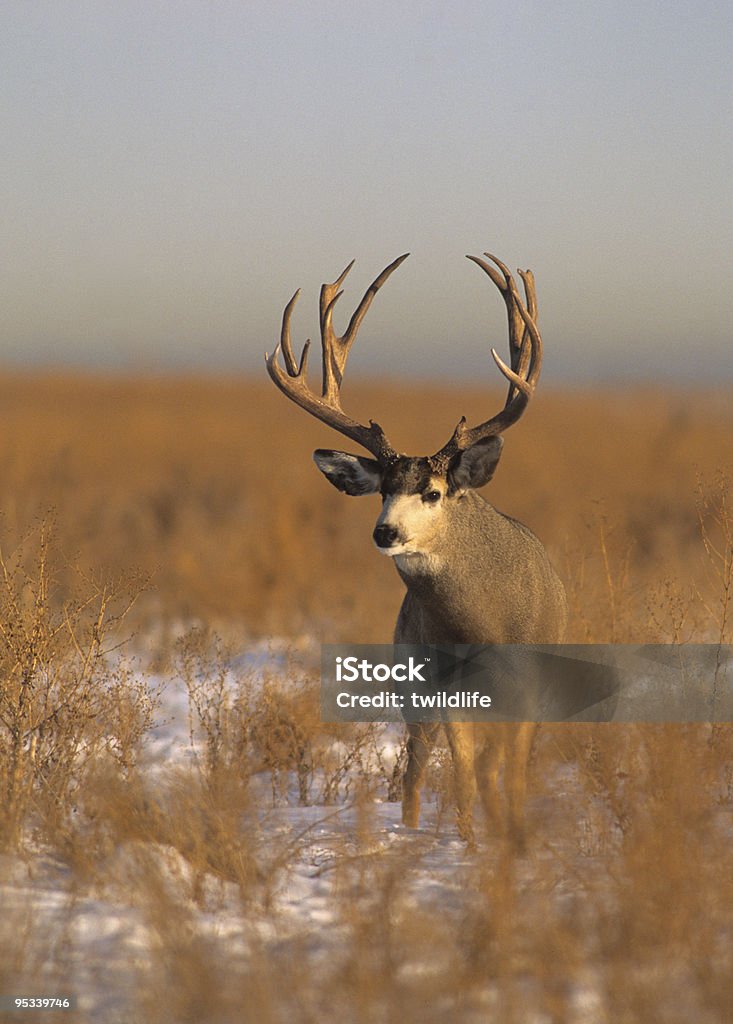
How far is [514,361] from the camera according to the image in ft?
24.5

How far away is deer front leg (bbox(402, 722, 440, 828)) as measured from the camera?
6.96 meters

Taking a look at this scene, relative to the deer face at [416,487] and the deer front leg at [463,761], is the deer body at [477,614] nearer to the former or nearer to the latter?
the deer front leg at [463,761]

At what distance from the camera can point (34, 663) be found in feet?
21.8

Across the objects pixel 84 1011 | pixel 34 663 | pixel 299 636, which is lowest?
pixel 84 1011

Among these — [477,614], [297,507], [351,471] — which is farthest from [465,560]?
[297,507]

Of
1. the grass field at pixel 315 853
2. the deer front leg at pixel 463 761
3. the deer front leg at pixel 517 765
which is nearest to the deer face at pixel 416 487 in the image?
the deer front leg at pixel 463 761

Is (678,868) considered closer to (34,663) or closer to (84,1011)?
(84,1011)

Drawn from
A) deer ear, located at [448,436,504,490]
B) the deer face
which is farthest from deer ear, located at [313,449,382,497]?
deer ear, located at [448,436,504,490]

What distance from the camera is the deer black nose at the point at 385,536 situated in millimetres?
6336

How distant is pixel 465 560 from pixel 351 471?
801 millimetres

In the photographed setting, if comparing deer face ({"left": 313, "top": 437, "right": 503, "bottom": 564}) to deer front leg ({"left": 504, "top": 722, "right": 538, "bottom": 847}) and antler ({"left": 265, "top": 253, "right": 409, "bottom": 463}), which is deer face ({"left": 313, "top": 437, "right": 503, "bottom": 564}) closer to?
antler ({"left": 265, "top": 253, "right": 409, "bottom": 463})

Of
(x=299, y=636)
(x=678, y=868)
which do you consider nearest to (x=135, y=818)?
(x=678, y=868)

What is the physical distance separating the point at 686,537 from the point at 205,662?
14056 mm

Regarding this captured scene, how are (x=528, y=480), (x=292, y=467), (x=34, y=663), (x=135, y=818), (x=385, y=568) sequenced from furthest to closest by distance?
(x=292, y=467) → (x=528, y=480) → (x=385, y=568) → (x=34, y=663) → (x=135, y=818)
